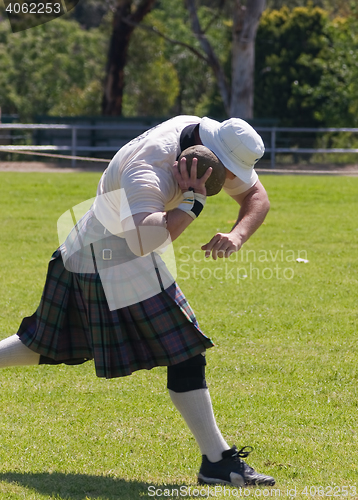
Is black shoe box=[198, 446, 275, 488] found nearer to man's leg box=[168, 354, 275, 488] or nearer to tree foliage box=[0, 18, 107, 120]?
man's leg box=[168, 354, 275, 488]

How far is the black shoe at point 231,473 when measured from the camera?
3039mm

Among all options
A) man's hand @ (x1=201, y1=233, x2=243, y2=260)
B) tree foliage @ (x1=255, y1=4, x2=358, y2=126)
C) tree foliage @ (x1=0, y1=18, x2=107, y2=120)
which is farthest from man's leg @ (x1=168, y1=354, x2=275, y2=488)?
tree foliage @ (x1=0, y1=18, x2=107, y2=120)

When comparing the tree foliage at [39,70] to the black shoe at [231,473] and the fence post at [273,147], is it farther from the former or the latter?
the black shoe at [231,473]

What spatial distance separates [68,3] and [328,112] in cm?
941

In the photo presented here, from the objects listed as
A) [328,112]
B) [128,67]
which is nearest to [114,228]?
[328,112]

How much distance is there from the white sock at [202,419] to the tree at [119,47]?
19.0 m

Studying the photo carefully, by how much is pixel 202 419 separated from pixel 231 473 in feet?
0.82

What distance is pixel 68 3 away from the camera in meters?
25.2

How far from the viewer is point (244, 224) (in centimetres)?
305

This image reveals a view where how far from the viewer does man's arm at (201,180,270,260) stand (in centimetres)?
285

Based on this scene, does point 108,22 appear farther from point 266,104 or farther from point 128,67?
point 266,104

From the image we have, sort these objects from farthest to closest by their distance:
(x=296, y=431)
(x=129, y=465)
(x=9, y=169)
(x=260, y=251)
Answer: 1. (x=9, y=169)
2. (x=260, y=251)
3. (x=296, y=431)
4. (x=129, y=465)

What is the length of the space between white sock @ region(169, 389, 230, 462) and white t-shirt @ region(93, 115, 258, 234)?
0.72 m

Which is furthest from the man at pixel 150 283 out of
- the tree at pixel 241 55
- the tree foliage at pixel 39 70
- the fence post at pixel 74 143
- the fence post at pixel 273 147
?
the tree foliage at pixel 39 70
